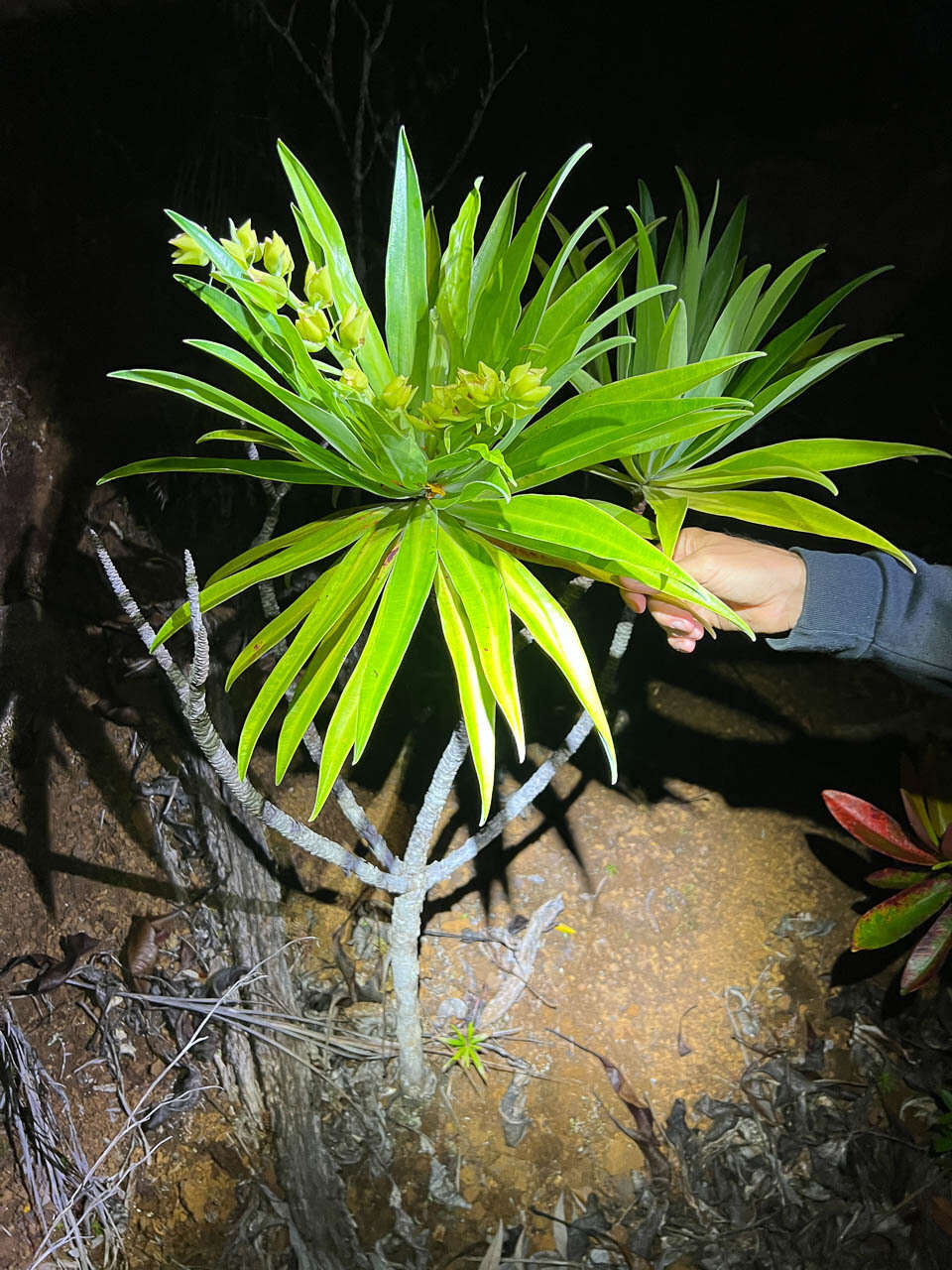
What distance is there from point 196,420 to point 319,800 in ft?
4.18

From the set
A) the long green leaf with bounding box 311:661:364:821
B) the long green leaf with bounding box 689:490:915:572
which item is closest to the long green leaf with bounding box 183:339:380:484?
the long green leaf with bounding box 311:661:364:821

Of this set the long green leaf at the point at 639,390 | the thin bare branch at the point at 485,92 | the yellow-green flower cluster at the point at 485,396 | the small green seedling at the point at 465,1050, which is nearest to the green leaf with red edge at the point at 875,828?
the small green seedling at the point at 465,1050

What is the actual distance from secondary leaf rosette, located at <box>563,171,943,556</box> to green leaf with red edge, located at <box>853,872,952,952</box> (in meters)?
0.76

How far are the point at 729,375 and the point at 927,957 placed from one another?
109 cm

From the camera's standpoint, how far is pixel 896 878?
4.88ft

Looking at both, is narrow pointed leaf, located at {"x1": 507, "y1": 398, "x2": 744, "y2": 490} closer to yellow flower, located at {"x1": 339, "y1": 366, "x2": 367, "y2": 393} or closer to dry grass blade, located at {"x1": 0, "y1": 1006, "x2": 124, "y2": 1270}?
yellow flower, located at {"x1": 339, "y1": 366, "x2": 367, "y2": 393}

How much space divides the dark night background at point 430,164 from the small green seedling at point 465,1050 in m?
0.81

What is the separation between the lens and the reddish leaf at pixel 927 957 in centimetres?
138

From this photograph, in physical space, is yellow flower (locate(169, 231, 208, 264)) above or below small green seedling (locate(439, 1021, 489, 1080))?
above

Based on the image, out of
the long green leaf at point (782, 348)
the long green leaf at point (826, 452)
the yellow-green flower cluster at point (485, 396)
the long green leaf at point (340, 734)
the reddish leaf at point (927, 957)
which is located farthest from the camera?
the reddish leaf at point (927, 957)

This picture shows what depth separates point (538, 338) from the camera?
2.82 feet

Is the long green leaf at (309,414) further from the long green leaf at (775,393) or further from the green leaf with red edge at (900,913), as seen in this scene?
the green leaf with red edge at (900,913)

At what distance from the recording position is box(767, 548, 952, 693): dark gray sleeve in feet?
3.66

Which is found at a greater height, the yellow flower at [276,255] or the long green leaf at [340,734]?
the yellow flower at [276,255]
